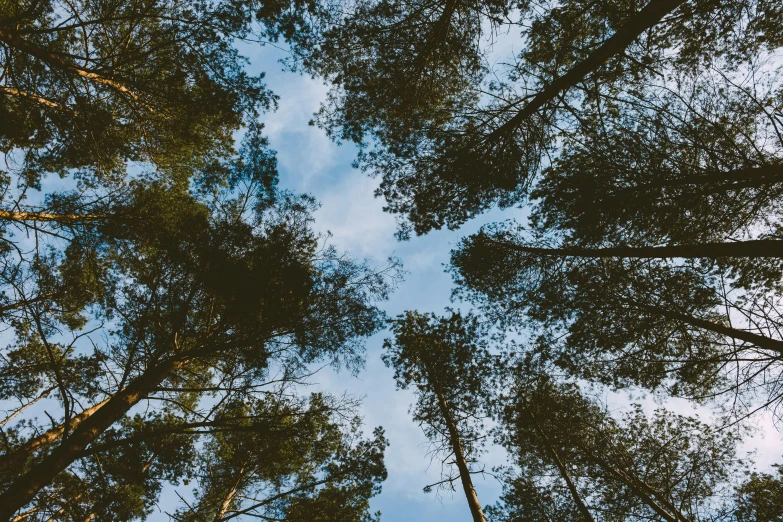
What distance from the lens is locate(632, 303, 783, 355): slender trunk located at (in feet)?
16.9

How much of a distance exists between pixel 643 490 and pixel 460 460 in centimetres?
387

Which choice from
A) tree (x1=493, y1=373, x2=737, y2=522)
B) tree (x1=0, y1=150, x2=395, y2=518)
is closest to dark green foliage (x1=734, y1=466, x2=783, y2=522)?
tree (x1=493, y1=373, x2=737, y2=522)

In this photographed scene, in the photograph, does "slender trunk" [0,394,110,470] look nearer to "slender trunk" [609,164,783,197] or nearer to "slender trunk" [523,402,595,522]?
"slender trunk" [523,402,595,522]

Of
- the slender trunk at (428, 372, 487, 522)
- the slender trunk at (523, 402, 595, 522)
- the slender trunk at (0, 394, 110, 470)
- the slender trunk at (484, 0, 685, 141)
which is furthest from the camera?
the slender trunk at (523, 402, 595, 522)

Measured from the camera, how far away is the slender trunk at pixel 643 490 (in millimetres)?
6672

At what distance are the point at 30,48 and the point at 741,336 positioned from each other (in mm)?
11110

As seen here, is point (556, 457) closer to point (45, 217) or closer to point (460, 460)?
point (460, 460)

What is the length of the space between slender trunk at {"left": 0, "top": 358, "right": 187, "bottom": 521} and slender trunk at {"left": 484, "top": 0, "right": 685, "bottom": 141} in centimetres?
774

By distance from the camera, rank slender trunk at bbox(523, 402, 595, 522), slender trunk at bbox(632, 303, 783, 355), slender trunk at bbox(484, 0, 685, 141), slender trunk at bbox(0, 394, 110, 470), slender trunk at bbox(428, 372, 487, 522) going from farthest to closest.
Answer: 1. slender trunk at bbox(523, 402, 595, 522)
2. slender trunk at bbox(428, 372, 487, 522)
3. slender trunk at bbox(632, 303, 783, 355)
4. slender trunk at bbox(0, 394, 110, 470)
5. slender trunk at bbox(484, 0, 685, 141)

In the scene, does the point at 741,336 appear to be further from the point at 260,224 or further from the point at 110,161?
the point at 110,161

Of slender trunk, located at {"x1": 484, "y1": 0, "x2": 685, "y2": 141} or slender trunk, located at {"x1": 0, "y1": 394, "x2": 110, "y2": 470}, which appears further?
slender trunk, located at {"x1": 0, "y1": 394, "x2": 110, "y2": 470}

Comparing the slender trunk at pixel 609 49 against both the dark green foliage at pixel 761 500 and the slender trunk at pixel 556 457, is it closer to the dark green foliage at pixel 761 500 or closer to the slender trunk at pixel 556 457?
the slender trunk at pixel 556 457

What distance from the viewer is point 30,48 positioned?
4711 millimetres

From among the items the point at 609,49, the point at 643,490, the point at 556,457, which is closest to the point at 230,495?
the point at 556,457
